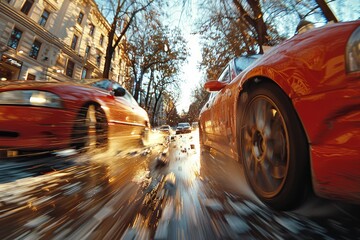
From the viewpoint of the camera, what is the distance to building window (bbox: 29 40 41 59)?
747 inches

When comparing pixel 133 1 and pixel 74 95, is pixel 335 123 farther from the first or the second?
pixel 133 1

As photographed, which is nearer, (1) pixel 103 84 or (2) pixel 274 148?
(2) pixel 274 148

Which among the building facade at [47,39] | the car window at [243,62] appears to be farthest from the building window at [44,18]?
the car window at [243,62]

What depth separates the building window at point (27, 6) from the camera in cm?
1814

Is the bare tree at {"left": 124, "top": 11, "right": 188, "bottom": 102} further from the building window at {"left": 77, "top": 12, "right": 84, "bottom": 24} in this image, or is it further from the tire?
the tire

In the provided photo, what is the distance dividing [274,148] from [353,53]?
28.2 inches

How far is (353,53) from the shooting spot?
93 centimetres

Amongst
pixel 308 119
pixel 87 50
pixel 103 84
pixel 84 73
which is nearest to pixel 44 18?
pixel 87 50

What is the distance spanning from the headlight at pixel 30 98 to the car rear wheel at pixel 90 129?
36 cm

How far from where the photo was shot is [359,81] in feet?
2.92

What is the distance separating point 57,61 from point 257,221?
2469cm

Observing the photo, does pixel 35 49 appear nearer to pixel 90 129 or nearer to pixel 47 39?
pixel 47 39

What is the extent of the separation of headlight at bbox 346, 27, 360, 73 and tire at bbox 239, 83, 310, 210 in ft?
1.17

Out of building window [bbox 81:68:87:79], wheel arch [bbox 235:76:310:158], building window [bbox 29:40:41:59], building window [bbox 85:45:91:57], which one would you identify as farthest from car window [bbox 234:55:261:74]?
building window [bbox 85:45:91:57]
